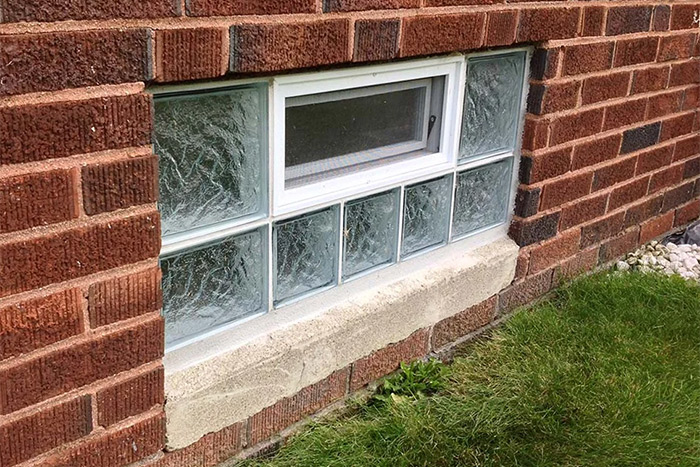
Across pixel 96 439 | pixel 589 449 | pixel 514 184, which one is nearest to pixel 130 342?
pixel 96 439

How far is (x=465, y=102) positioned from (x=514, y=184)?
1.71ft

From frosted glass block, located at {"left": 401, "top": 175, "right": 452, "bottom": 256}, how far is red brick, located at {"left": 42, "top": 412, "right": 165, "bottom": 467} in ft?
3.85

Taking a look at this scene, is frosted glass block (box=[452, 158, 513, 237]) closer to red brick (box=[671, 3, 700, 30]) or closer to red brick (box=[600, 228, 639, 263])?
red brick (box=[600, 228, 639, 263])

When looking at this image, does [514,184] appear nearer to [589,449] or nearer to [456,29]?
[456,29]

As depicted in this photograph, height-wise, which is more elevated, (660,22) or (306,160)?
(660,22)

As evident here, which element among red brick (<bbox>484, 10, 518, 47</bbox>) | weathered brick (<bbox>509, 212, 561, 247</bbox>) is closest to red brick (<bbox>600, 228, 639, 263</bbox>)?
weathered brick (<bbox>509, 212, 561, 247</bbox>)

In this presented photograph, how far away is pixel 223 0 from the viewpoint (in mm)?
1889

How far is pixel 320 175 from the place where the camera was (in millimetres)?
2514

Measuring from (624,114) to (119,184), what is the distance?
2571 mm

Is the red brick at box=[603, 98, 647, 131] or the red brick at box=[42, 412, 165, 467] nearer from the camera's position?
the red brick at box=[42, 412, 165, 467]

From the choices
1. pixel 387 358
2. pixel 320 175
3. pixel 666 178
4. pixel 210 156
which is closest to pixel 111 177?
pixel 210 156

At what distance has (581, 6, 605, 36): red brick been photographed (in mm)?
3074

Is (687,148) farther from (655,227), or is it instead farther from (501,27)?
(501,27)

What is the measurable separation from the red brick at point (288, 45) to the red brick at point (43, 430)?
0.95m
